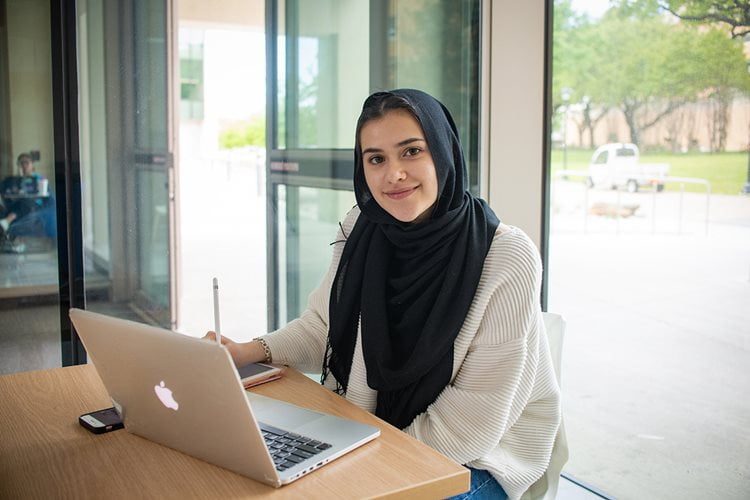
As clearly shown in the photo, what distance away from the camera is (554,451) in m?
1.72

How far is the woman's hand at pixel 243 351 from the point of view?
5.43 feet

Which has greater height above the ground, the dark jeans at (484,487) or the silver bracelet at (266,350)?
the silver bracelet at (266,350)

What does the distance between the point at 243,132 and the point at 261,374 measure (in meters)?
2.11

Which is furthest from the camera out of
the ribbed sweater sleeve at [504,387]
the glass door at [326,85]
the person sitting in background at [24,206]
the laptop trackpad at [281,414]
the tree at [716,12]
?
the glass door at [326,85]

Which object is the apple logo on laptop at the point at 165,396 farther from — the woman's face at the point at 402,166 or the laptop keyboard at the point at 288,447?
the woman's face at the point at 402,166

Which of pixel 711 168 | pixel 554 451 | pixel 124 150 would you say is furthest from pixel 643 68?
pixel 124 150

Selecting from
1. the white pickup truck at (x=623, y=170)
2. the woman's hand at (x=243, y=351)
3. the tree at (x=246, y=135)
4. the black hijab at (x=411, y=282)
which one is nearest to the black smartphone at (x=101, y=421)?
the woman's hand at (x=243, y=351)

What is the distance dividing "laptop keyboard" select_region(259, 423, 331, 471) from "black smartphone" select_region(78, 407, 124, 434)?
276 mm

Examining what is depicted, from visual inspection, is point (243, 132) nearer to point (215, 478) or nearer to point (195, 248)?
point (195, 248)

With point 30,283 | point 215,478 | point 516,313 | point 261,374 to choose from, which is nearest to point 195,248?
point 30,283

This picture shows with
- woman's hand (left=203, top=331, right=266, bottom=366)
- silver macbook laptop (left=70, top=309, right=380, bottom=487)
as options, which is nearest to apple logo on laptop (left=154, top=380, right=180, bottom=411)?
silver macbook laptop (left=70, top=309, right=380, bottom=487)

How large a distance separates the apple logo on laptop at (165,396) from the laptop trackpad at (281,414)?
173 millimetres

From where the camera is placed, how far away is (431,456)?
117 centimetres

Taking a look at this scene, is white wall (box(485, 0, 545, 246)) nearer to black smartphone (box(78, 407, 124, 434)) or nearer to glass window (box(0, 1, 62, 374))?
glass window (box(0, 1, 62, 374))
